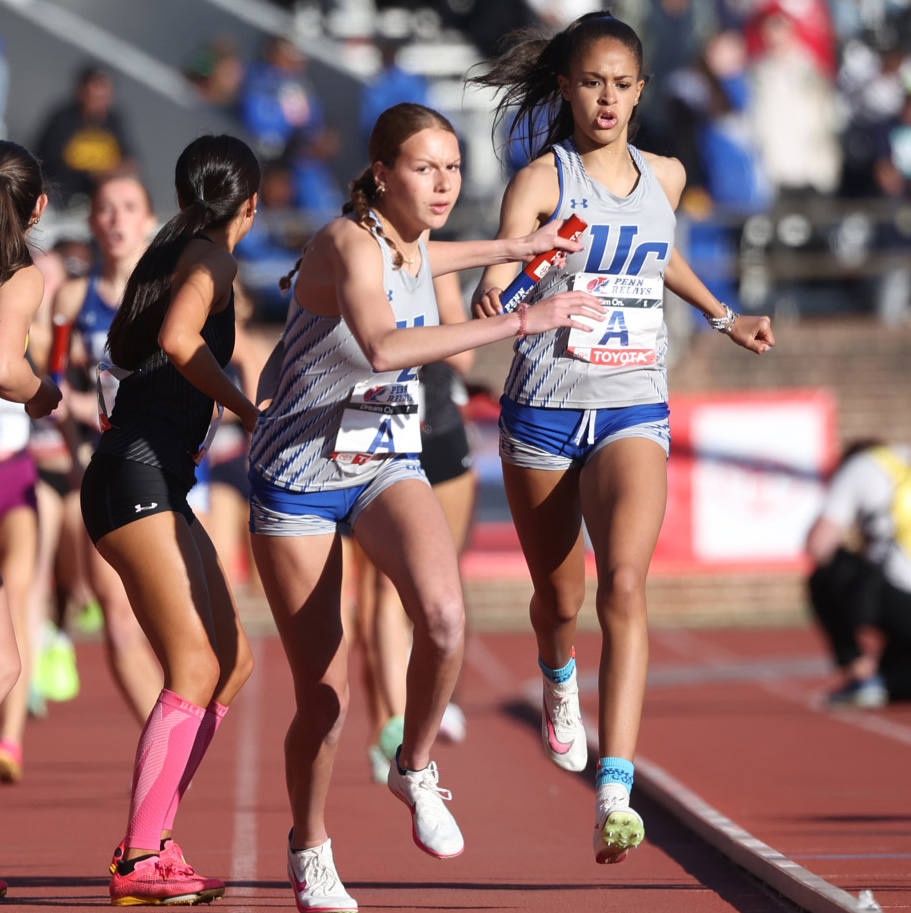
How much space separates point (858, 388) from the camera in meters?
17.2

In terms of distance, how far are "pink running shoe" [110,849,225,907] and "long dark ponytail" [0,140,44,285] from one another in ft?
5.53

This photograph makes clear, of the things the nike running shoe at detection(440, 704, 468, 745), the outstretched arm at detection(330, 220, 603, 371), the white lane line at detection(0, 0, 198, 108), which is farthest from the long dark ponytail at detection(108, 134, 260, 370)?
the white lane line at detection(0, 0, 198, 108)

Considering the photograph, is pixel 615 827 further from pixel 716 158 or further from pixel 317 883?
pixel 716 158

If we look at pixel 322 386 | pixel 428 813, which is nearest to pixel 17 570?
pixel 322 386

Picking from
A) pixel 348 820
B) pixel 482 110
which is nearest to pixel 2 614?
pixel 348 820

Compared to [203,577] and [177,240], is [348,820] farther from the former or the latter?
[177,240]

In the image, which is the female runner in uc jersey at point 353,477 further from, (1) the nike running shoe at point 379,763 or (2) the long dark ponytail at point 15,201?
(1) the nike running shoe at point 379,763

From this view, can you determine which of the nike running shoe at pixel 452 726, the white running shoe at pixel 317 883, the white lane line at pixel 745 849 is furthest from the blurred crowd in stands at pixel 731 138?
the white running shoe at pixel 317 883

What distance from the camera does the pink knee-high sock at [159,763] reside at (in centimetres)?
493

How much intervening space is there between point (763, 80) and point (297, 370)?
46.3ft

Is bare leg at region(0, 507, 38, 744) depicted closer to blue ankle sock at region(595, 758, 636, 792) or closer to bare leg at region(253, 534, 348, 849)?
bare leg at region(253, 534, 348, 849)

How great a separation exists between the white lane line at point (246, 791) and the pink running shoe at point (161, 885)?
0.13 m

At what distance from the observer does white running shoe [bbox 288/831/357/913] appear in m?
4.64

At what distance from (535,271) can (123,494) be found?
1322 millimetres
